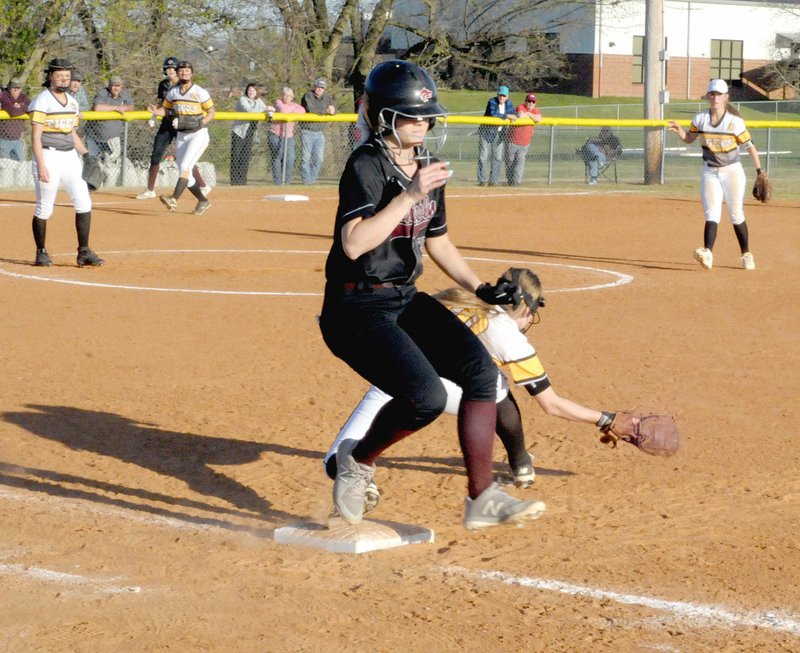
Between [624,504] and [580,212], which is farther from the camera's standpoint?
[580,212]

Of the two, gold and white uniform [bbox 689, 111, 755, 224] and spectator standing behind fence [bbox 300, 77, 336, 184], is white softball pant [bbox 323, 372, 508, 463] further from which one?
spectator standing behind fence [bbox 300, 77, 336, 184]

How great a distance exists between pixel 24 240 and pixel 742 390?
9.94 m

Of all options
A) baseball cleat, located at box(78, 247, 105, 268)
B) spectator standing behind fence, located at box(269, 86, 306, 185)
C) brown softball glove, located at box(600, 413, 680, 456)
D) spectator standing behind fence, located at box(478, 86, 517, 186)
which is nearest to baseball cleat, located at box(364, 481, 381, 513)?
brown softball glove, located at box(600, 413, 680, 456)

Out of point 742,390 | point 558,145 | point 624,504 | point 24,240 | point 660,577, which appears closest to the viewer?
point 660,577

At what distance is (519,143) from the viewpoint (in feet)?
80.5

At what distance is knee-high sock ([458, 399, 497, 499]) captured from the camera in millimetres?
4781

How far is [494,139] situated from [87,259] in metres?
13.0

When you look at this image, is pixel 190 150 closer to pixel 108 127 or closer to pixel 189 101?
pixel 189 101

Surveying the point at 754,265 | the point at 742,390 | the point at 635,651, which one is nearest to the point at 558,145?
the point at 754,265

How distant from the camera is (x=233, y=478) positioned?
5.88 m

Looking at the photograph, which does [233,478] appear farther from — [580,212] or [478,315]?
[580,212]

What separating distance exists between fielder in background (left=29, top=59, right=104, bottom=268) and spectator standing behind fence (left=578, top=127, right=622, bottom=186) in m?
15.8

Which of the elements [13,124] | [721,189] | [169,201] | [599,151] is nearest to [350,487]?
[721,189]

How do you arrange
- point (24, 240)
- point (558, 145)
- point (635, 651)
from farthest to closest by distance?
point (558, 145), point (24, 240), point (635, 651)
